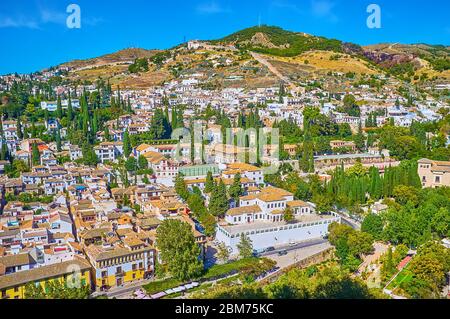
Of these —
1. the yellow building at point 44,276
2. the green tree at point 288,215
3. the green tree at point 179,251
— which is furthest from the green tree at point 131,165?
the yellow building at point 44,276

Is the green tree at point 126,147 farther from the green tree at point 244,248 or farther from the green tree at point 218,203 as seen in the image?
the green tree at point 244,248

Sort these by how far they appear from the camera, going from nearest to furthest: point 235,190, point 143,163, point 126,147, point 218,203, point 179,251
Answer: point 179,251 → point 218,203 → point 235,190 → point 143,163 → point 126,147

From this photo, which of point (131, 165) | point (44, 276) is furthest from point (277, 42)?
point (44, 276)

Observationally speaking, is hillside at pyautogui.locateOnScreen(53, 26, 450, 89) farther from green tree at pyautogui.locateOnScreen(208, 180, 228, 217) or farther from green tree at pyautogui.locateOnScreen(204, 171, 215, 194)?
green tree at pyautogui.locateOnScreen(208, 180, 228, 217)

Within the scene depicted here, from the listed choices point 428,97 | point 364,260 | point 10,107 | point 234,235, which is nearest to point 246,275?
point 234,235

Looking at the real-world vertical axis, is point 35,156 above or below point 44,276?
above

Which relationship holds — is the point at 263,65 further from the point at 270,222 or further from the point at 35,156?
the point at 270,222
